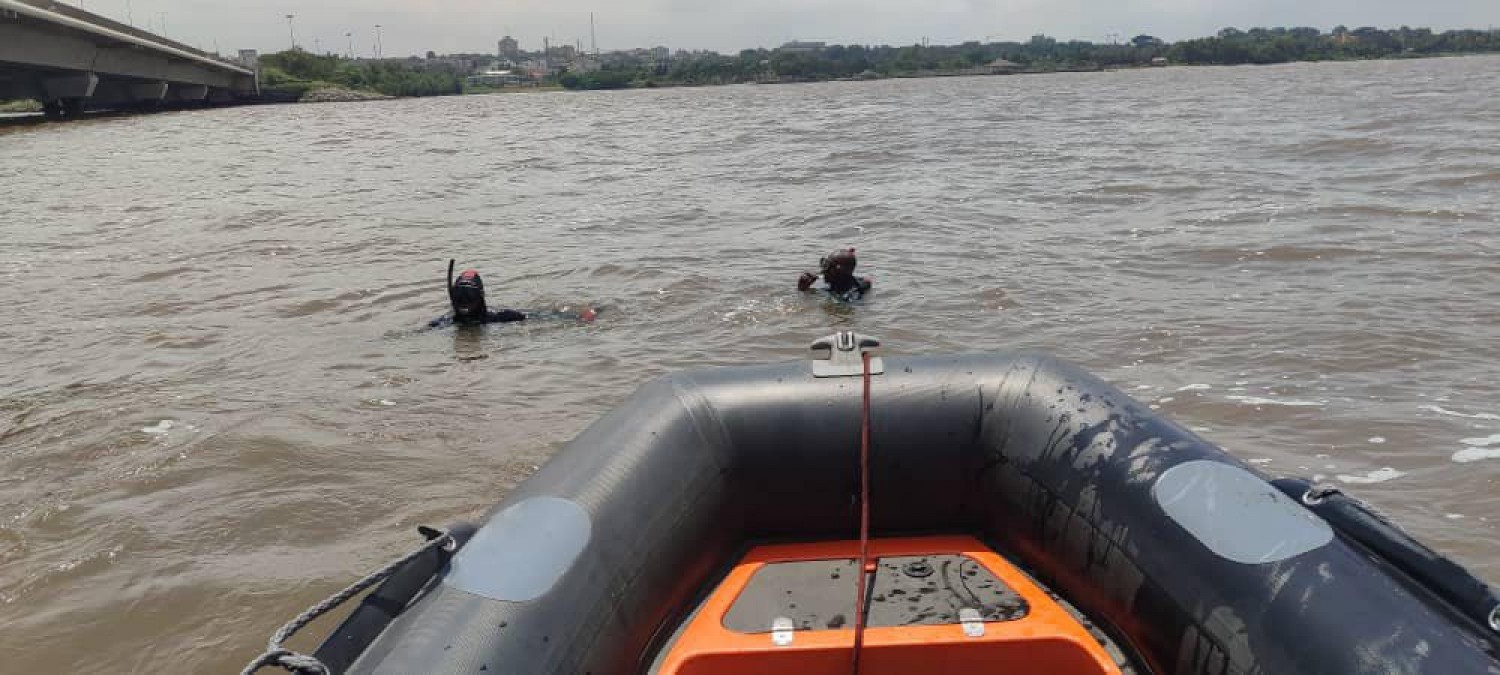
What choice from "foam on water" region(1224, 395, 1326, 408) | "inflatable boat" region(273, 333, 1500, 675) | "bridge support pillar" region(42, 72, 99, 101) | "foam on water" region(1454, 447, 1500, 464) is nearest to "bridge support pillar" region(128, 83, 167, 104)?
"bridge support pillar" region(42, 72, 99, 101)

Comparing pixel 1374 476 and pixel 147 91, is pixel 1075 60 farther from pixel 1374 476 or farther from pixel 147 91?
pixel 1374 476

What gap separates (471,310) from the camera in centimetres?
758

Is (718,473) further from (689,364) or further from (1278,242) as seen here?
(1278,242)

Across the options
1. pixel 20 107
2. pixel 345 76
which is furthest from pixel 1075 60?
pixel 20 107

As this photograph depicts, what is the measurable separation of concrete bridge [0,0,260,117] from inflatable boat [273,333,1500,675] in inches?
1342

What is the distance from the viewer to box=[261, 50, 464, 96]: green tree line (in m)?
77.8

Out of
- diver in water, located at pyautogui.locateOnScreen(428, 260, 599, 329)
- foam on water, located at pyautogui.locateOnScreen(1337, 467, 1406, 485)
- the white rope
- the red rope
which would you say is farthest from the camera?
diver in water, located at pyautogui.locateOnScreen(428, 260, 599, 329)

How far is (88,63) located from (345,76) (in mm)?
46055

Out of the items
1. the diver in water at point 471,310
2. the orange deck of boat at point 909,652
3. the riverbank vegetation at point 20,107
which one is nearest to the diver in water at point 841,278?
the diver in water at point 471,310

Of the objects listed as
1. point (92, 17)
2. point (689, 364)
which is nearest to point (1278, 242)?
point (689, 364)

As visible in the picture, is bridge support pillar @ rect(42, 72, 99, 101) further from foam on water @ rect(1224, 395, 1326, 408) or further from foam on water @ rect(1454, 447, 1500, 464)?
foam on water @ rect(1454, 447, 1500, 464)

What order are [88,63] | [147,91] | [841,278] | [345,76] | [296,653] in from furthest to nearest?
[345,76]
[147,91]
[88,63]
[841,278]
[296,653]

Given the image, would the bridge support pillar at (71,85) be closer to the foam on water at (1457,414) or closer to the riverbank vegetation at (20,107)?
the riverbank vegetation at (20,107)

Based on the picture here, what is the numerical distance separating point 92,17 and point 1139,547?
44.5 meters
